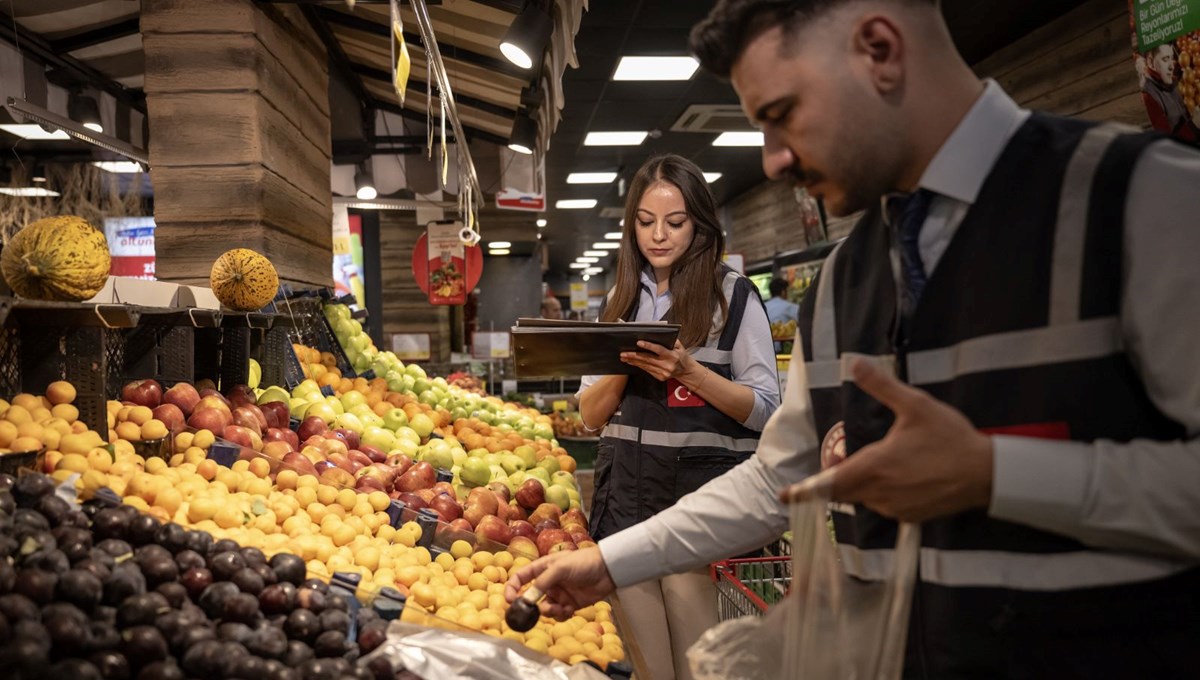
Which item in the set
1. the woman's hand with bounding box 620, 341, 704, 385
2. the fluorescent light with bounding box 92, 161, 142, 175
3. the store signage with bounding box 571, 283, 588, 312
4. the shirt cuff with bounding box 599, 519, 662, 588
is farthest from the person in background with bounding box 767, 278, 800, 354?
the store signage with bounding box 571, 283, 588, 312

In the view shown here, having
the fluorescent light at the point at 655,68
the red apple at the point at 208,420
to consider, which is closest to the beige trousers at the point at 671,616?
the red apple at the point at 208,420

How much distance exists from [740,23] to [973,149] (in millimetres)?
357

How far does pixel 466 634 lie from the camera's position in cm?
168

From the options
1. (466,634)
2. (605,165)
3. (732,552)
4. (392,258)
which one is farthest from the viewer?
(392,258)

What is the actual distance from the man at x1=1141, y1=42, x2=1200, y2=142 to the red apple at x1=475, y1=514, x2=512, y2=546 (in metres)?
2.70

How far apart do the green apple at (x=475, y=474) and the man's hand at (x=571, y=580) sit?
197 cm

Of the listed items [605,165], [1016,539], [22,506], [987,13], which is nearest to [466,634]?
[22,506]

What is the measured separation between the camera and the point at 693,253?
2633 mm

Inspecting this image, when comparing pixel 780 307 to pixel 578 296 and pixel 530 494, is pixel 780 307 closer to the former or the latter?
pixel 530 494

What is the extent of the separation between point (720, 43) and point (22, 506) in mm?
1534

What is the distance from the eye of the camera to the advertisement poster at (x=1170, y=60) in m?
2.75

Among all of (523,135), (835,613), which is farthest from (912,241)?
(523,135)

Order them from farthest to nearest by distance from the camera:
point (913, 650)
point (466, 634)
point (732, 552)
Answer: point (466, 634)
point (732, 552)
point (913, 650)

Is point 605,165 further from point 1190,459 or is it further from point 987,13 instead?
point 1190,459
